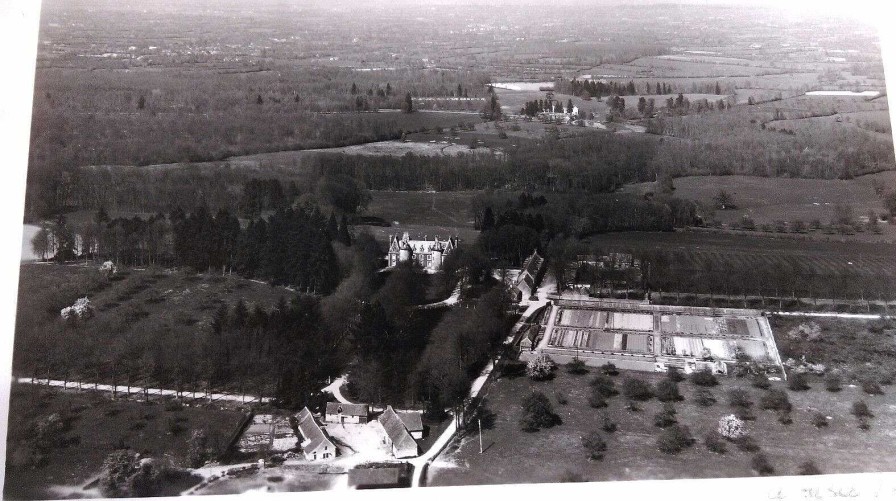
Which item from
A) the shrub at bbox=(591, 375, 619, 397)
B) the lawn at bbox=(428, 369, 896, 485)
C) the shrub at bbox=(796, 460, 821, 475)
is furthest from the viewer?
the shrub at bbox=(591, 375, 619, 397)

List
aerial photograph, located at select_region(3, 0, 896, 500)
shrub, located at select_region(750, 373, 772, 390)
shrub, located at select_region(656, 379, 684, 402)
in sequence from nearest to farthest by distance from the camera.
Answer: aerial photograph, located at select_region(3, 0, 896, 500)
shrub, located at select_region(656, 379, 684, 402)
shrub, located at select_region(750, 373, 772, 390)

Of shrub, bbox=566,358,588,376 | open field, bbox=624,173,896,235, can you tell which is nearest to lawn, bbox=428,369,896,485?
shrub, bbox=566,358,588,376

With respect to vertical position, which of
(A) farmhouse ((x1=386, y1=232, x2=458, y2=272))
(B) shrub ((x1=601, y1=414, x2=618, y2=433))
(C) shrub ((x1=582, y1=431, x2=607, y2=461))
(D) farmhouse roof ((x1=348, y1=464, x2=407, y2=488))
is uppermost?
(A) farmhouse ((x1=386, y1=232, x2=458, y2=272))

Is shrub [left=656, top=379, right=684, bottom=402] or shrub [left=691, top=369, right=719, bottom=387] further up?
shrub [left=691, top=369, right=719, bottom=387]

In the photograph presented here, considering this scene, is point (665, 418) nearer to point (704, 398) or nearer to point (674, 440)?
point (674, 440)

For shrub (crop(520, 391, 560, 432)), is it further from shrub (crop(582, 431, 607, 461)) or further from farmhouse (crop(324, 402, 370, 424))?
farmhouse (crop(324, 402, 370, 424))

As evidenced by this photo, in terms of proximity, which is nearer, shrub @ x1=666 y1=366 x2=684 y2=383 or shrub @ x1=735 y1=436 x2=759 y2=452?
shrub @ x1=735 y1=436 x2=759 y2=452

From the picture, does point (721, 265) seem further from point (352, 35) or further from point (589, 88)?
point (352, 35)
